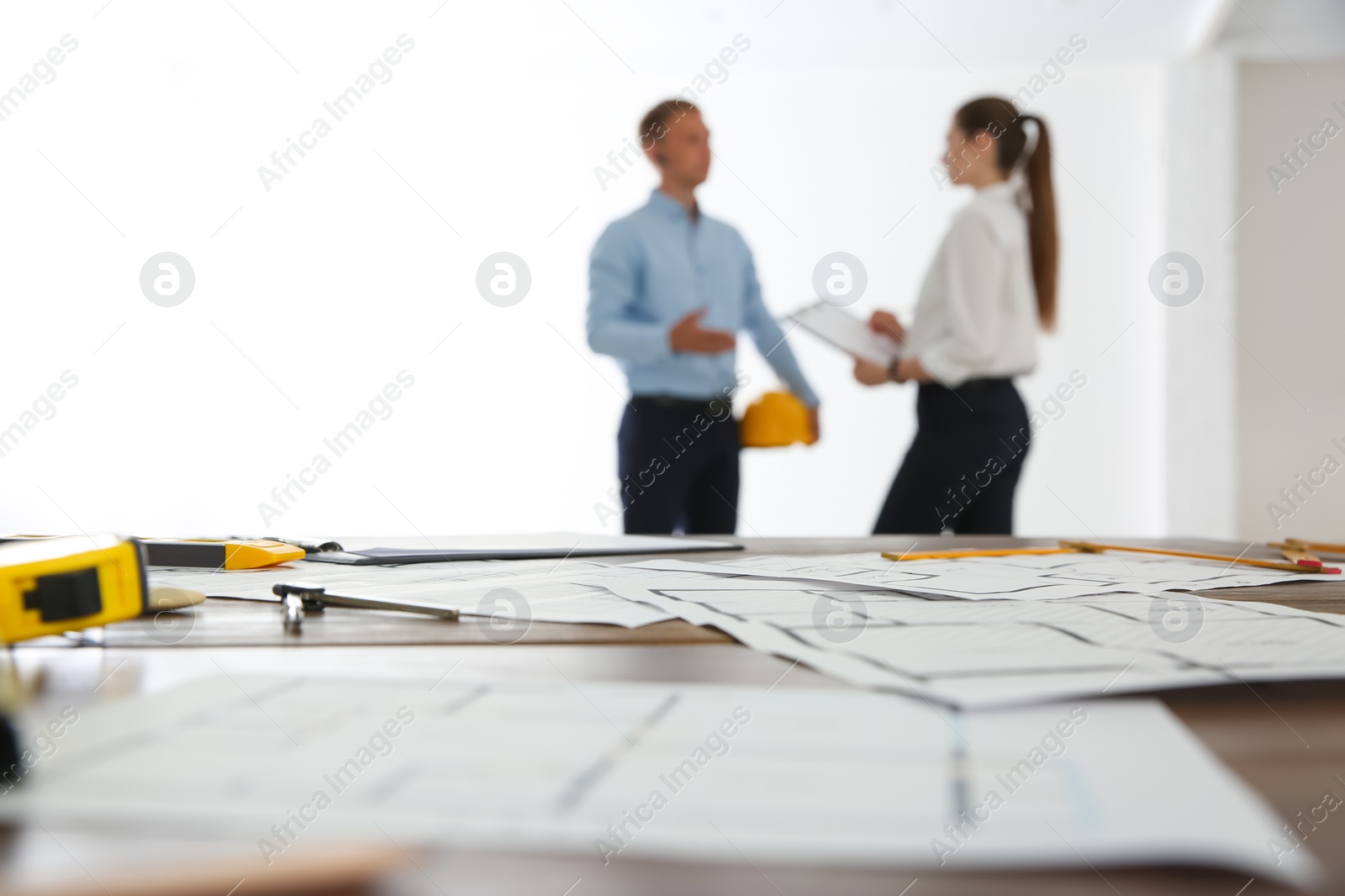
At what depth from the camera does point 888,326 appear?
2.27 m

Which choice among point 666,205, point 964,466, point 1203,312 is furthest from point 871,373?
point 1203,312

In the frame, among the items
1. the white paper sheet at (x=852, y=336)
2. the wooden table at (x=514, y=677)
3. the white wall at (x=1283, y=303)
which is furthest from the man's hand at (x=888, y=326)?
the white wall at (x=1283, y=303)

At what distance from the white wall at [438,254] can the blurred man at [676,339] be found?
7.81 feet

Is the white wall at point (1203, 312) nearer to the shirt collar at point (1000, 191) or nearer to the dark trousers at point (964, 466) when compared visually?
the shirt collar at point (1000, 191)

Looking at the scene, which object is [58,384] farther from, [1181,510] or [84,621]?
[1181,510]

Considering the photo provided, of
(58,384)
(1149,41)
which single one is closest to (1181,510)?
(1149,41)

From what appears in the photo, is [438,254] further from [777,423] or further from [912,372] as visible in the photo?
[912,372]

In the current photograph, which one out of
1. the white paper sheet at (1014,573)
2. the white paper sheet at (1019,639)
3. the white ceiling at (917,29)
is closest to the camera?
the white paper sheet at (1019,639)

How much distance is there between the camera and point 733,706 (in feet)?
1.07

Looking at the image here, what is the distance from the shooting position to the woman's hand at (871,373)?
7.18 ft

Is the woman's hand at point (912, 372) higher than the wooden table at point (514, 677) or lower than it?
higher

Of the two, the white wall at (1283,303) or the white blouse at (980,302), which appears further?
the white wall at (1283,303)

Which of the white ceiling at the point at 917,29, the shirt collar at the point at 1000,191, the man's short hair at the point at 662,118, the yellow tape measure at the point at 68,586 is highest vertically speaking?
the white ceiling at the point at 917,29

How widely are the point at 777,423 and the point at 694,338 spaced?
0.90 ft
